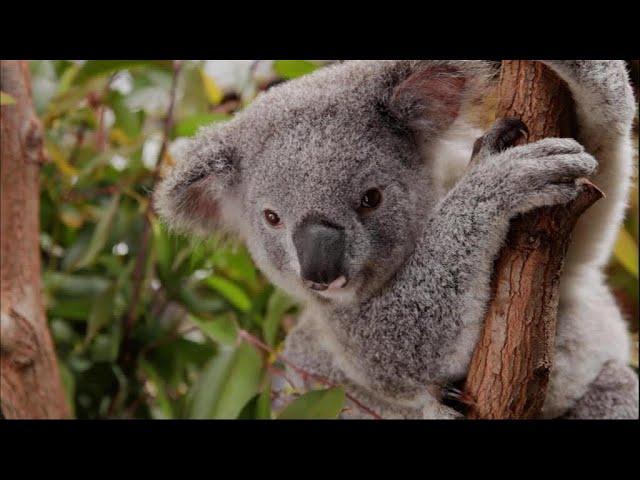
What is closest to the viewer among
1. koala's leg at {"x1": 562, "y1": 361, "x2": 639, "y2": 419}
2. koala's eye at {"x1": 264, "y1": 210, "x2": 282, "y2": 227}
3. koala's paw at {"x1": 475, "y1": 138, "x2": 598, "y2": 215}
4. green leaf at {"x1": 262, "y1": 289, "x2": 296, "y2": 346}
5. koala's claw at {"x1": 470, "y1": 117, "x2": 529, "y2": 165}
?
koala's paw at {"x1": 475, "y1": 138, "x2": 598, "y2": 215}

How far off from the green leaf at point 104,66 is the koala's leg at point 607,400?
1813 mm

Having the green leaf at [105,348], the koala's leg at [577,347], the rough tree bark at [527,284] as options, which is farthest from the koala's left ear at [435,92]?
the green leaf at [105,348]

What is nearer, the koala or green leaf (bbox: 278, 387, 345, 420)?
the koala

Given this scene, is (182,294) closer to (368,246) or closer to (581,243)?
(368,246)

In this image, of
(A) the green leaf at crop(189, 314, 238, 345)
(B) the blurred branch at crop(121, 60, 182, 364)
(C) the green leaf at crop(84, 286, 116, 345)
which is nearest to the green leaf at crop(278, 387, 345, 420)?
(A) the green leaf at crop(189, 314, 238, 345)

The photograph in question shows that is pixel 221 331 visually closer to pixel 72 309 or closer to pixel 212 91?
pixel 72 309

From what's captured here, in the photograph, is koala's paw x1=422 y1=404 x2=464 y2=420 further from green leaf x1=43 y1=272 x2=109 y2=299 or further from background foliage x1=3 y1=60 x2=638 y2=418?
green leaf x1=43 y1=272 x2=109 y2=299

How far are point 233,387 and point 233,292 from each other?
2.16 feet

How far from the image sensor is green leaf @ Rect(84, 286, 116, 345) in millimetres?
2537

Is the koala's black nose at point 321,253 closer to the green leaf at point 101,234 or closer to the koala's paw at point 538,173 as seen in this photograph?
the koala's paw at point 538,173

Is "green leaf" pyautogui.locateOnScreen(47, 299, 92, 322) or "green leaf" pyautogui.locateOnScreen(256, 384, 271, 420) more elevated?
"green leaf" pyautogui.locateOnScreen(256, 384, 271, 420)

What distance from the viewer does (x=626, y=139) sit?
1.69 meters
